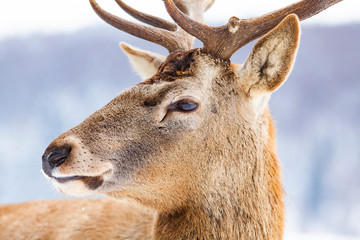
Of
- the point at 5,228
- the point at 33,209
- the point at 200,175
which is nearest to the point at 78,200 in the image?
the point at 33,209

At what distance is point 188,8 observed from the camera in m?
5.09

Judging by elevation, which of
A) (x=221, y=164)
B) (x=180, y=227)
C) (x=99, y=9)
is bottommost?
(x=180, y=227)

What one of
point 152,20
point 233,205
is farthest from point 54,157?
point 152,20

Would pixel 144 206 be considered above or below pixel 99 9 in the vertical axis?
below

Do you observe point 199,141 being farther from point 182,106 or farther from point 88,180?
point 88,180

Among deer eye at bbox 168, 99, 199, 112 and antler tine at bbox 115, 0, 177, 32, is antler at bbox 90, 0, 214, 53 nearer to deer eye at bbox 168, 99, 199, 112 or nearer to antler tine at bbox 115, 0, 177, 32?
antler tine at bbox 115, 0, 177, 32

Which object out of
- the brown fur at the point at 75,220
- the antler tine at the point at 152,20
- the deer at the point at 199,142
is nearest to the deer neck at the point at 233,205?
the deer at the point at 199,142

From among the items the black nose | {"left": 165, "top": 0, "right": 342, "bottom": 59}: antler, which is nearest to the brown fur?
the black nose

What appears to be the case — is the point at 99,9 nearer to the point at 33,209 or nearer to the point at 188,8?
the point at 188,8

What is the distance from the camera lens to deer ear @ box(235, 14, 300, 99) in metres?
3.29

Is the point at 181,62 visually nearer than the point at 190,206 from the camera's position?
No

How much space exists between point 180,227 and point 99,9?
218cm

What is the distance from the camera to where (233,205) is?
136 inches

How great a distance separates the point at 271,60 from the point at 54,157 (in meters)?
1.71
